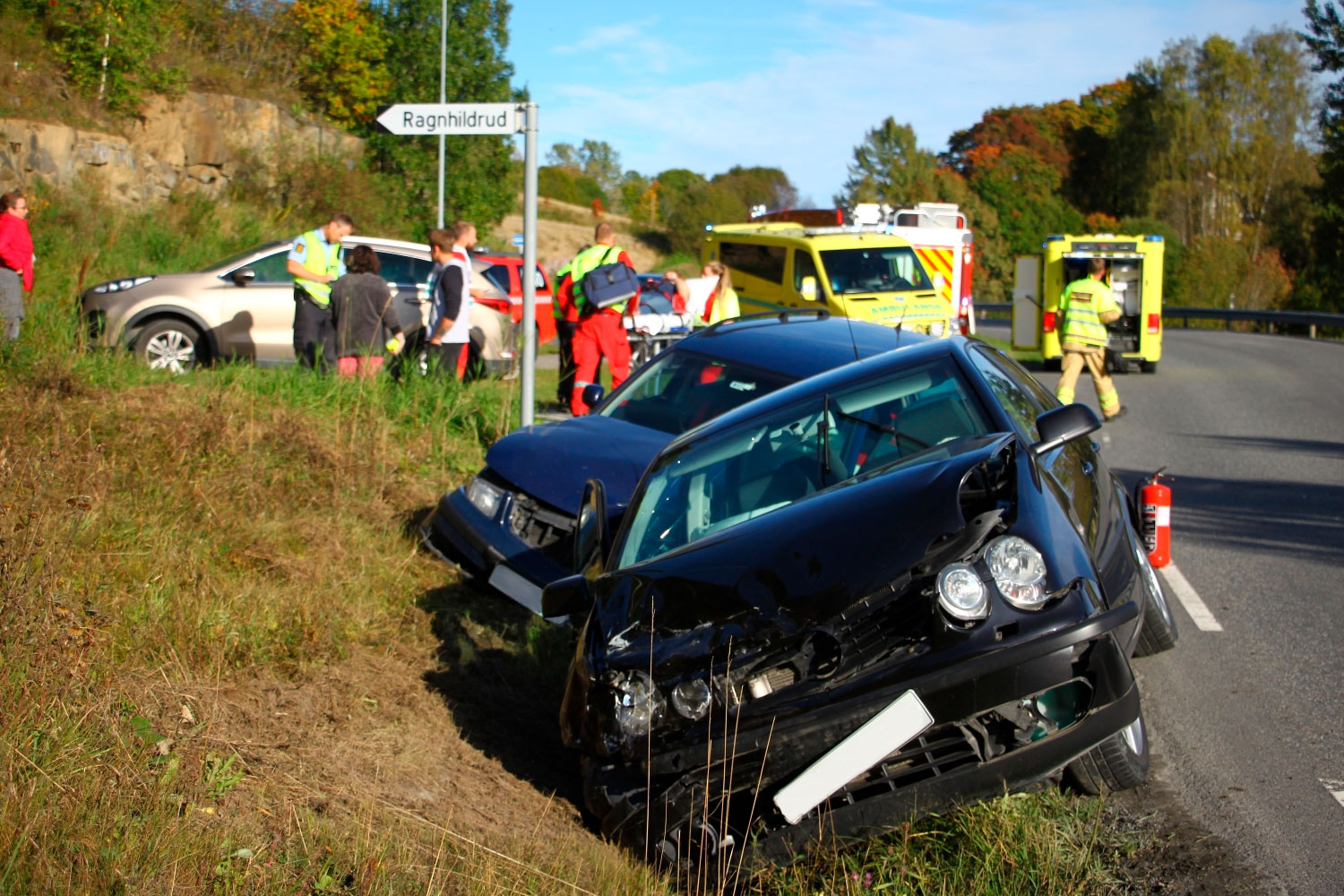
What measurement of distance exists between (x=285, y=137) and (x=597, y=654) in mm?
24181

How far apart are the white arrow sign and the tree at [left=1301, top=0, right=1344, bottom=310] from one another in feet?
149

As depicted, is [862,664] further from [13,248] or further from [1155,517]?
[13,248]

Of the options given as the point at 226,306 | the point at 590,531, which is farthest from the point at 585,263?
the point at 590,531

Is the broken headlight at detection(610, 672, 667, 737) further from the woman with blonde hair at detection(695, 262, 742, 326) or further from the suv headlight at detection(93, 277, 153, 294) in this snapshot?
the suv headlight at detection(93, 277, 153, 294)

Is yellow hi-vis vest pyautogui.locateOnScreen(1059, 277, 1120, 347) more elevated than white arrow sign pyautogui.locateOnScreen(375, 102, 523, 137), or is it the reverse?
white arrow sign pyautogui.locateOnScreen(375, 102, 523, 137)

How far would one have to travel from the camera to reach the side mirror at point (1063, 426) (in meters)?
4.13

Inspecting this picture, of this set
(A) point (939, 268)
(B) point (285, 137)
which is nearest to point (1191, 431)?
(A) point (939, 268)

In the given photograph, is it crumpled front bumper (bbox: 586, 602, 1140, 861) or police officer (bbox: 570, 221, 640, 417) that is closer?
crumpled front bumper (bbox: 586, 602, 1140, 861)

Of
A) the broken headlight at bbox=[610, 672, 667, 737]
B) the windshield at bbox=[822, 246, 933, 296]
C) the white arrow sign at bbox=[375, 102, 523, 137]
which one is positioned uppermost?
the white arrow sign at bbox=[375, 102, 523, 137]

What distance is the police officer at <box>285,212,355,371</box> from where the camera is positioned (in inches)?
394

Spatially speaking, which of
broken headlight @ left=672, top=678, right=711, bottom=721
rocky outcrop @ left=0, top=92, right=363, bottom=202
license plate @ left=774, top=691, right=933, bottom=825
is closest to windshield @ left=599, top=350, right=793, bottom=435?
broken headlight @ left=672, top=678, right=711, bottom=721

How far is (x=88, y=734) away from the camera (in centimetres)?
372

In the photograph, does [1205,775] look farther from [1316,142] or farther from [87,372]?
[1316,142]

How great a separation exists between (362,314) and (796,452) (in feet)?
19.3
